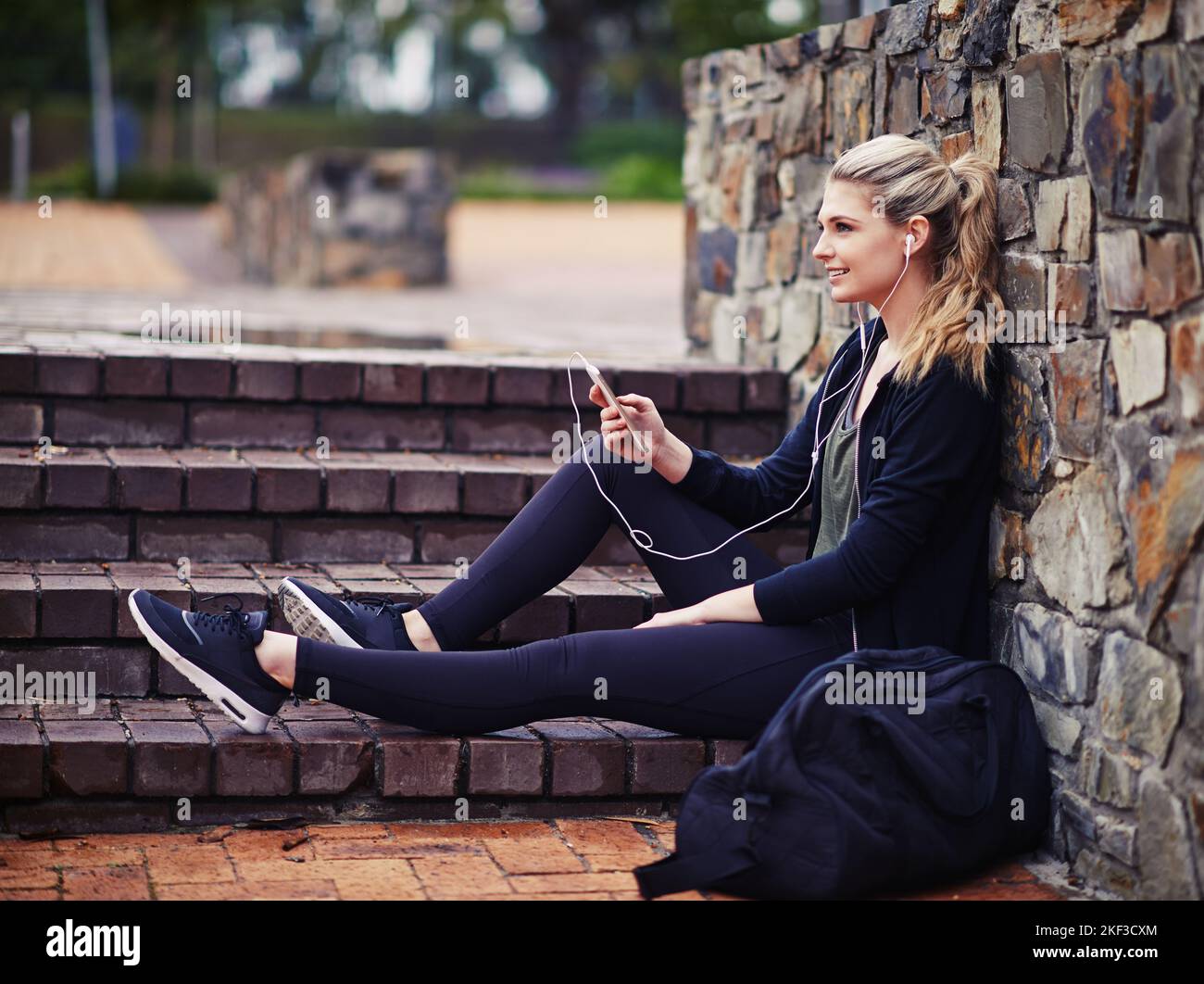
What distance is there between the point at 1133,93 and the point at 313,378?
253 centimetres

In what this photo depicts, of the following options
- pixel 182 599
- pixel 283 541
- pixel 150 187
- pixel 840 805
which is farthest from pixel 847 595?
pixel 150 187

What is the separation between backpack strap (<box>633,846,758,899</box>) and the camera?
2.71m

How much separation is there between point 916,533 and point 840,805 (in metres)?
0.57

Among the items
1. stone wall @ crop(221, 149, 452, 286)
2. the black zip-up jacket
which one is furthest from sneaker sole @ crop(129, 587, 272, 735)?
stone wall @ crop(221, 149, 452, 286)

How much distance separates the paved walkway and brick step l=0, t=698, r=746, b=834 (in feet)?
7.40

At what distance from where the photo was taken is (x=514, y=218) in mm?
19547

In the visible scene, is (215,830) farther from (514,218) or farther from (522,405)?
(514,218)

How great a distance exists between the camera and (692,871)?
2730 millimetres

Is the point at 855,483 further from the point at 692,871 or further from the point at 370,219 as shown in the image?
the point at 370,219

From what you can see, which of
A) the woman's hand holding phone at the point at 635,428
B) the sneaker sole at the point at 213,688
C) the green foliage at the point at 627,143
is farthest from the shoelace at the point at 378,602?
the green foliage at the point at 627,143

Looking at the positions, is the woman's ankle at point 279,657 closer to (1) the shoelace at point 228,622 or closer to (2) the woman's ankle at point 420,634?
(1) the shoelace at point 228,622

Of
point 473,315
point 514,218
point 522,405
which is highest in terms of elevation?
point 514,218

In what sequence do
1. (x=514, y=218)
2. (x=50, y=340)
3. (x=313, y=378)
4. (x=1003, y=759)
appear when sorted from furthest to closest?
(x=514, y=218), (x=50, y=340), (x=313, y=378), (x=1003, y=759)
